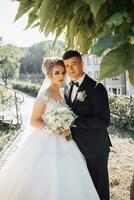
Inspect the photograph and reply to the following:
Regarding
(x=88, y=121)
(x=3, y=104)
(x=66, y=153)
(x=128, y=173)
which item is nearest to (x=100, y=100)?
(x=88, y=121)

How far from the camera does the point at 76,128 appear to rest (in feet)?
14.5

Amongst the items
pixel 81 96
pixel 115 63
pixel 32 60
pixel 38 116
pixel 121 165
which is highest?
pixel 32 60

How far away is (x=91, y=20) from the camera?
2.51 metres

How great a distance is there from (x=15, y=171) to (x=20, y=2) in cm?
315

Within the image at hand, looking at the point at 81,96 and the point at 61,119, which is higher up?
the point at 81,96

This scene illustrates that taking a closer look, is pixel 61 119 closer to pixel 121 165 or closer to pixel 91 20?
pixel 91 20

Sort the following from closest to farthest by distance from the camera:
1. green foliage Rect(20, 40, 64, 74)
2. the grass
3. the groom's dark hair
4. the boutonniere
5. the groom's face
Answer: the groom's dark hair → the groom's face → the boutonniere → the grass → green foliage Rect(20, 40, 64, 74)

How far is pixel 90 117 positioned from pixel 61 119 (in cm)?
32

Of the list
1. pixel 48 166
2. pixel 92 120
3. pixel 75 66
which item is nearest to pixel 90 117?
pixel 92 120

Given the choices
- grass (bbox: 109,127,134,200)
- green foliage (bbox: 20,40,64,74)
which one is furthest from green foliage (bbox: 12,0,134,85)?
green foliage (bbox: 20,40,64,74)

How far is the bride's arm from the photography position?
4.71 m

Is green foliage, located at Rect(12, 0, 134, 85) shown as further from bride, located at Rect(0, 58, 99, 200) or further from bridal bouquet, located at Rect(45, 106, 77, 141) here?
bride, located at Rect(0, 58, 99, 200)

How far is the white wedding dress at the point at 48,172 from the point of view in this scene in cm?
462

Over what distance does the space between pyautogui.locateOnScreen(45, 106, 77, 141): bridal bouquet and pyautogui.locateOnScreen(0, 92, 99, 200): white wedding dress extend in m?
0.36
